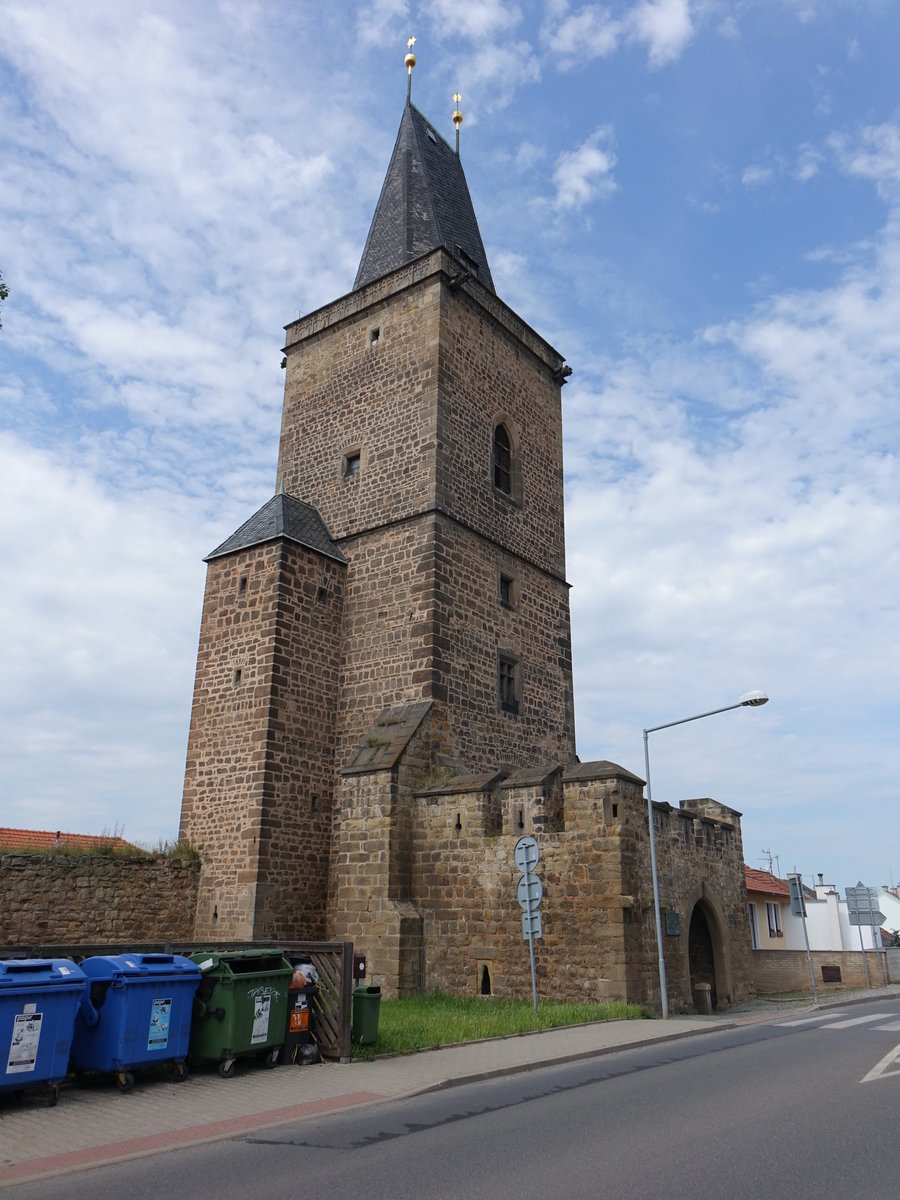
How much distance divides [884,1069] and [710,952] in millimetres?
9213

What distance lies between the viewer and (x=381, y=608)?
1886 centimetres

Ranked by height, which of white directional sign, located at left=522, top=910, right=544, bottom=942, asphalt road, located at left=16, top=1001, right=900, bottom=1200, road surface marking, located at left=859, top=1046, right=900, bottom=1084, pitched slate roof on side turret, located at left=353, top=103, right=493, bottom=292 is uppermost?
pitched slate roof on side turret, located at left=353, top=103, right=493, bottom=292

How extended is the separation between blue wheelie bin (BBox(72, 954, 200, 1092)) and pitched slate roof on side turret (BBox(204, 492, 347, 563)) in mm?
11182

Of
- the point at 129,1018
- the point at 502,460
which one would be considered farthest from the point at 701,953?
the point at 129,1018

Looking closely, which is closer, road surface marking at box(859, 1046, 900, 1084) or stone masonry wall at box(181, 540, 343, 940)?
road surface marking at box(859, 1046, 900, 1084)

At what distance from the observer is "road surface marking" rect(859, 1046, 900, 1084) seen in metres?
8.32

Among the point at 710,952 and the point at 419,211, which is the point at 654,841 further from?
the point at 419,211

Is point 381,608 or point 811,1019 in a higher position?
point 381,608

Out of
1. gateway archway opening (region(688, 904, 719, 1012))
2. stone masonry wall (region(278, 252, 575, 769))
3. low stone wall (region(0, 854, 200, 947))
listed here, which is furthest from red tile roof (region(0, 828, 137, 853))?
gateway archway opening (region(688, 904, 719, 1012))

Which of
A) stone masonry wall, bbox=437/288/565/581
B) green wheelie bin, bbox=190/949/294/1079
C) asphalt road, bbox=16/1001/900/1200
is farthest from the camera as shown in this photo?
stone masonry wall, bbox=437/288/565/581

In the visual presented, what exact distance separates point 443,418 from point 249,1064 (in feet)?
45.4

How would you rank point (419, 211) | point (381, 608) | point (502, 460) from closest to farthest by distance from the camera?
point (381, 608) → point (502, 460) → point (419, 211)

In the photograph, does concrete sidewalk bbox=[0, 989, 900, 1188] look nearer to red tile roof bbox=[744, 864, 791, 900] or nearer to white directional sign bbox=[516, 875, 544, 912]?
white directional sign bbox=[516, 875, 544, 912]

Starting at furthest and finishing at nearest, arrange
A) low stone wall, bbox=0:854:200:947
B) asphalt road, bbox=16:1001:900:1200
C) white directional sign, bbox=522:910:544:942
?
low stone wall, bbox=0:854:200:947, white directional sign, bbox=522:910:544:942, asphalt road, bbox=16:1001:900:1200
